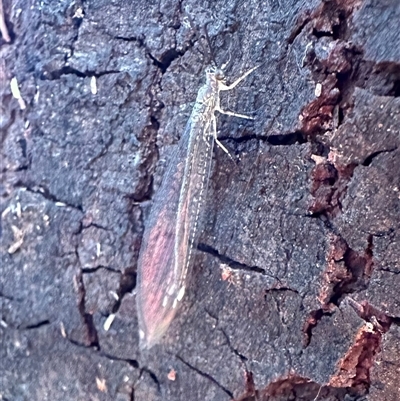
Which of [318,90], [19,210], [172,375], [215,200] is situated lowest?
[172,375]

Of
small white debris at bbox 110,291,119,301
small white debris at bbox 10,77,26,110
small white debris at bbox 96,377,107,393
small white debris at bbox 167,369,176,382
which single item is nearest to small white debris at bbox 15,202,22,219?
small white debris at bbox 10,77,26,110

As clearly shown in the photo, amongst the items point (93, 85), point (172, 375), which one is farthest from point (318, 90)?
point (172, 375)

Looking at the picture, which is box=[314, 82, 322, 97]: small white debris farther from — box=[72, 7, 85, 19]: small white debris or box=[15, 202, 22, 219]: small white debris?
box=[15, 202, 22, 219]: small white debris

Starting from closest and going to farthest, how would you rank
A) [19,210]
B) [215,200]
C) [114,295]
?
[215,200], [114,295], [19,210]

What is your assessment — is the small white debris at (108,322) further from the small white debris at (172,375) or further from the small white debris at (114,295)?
the small white debris at (172,375)

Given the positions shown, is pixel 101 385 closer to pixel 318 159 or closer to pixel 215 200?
pixel 215 200

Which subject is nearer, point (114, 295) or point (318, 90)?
point (318, 90)
